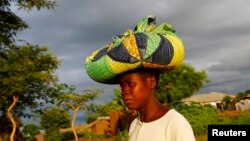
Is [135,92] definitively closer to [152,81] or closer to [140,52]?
[152,81]

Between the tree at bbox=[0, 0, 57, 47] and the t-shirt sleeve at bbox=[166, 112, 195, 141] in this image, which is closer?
the t-shirt sleeve at bbox=[166, 112, 195, 141]

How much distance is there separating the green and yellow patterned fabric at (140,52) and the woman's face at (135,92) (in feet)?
0.29

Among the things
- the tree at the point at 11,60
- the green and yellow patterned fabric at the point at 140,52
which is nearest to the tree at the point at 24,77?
the tree at the point at 11,60

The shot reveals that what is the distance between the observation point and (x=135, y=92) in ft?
10.3

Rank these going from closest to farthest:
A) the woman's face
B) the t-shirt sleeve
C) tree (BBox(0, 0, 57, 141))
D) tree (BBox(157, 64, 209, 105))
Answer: the t-shirt sleeve, the woman's face, tree (BBox(0, 0, 57, 141)), tree (BBox(157, 64, 209, 105))

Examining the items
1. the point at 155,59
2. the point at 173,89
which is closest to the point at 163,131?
the point at 155,59

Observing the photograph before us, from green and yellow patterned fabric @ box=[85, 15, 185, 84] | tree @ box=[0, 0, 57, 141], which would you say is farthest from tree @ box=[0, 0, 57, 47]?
green and yellow patterned fabric @ box=[85, 15, 185, 84]

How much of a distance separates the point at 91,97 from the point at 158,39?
23.9 metres

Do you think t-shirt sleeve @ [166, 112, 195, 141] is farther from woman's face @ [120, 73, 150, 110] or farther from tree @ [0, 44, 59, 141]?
tree @ [0, 44, 59, 141]

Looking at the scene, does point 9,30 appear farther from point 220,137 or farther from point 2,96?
point 220,137

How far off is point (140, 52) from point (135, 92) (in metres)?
0.26

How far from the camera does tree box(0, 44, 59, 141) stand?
69.6 feet

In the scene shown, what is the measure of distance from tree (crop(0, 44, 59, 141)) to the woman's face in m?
18.1

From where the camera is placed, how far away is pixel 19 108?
77.7ft
